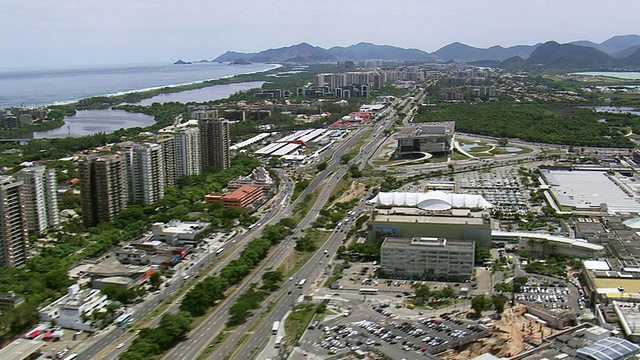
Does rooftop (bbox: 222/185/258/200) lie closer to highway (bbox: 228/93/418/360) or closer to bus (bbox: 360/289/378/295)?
highway (bbox: 228/93/418/360)

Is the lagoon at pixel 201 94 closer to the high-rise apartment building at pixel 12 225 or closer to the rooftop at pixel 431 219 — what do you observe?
the high-rise apartment building at pixel 12 225

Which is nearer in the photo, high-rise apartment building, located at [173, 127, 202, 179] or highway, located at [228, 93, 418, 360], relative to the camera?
highway, located at [228, 93, 418, 360]

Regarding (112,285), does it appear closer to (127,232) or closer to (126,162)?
(127,232)

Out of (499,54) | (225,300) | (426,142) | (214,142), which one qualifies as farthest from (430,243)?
(499,54)

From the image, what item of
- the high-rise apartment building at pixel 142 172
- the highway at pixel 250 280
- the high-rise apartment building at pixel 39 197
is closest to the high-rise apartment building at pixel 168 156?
the high-rise apartment building at pixel 142 172

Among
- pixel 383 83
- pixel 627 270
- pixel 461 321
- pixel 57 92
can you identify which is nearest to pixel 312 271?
pixel 461 321

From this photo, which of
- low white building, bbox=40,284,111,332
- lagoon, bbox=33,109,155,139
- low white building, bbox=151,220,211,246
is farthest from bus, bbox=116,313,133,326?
lagoon, bbox=33,109,155,139
